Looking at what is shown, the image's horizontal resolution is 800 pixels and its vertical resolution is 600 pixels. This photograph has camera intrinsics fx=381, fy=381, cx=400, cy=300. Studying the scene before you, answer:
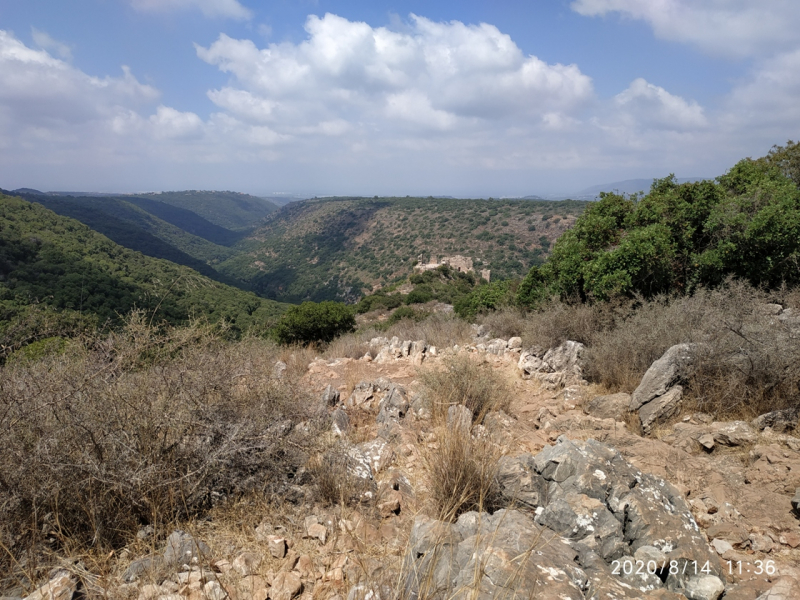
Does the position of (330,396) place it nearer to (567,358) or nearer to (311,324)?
(567,358)

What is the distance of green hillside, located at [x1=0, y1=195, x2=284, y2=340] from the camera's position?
18812 millimetres

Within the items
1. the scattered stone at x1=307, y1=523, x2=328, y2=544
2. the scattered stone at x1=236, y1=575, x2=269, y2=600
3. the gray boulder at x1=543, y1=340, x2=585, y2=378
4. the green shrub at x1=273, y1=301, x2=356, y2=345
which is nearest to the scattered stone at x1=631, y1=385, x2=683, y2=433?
the gray boulder at x1=543, y1=340, x2=585, y2=378

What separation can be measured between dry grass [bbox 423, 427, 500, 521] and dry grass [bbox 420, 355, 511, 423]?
4.24 feet

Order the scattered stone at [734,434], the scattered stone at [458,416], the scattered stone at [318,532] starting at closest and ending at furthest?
the scattered stone at [318,532], the scattered stone at [734,434], the scattered stone at [458,416]

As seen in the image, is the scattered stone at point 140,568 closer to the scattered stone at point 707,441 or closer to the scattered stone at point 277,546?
the scattered stone at point 277,546

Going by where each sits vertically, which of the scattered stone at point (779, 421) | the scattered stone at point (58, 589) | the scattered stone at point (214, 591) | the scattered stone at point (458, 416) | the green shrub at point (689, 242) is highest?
the green shrub at point (689, 242)

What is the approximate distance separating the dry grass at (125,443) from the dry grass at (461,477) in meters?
1.22

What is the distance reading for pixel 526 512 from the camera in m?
2.76

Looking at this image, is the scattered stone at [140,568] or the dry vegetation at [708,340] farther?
the dry vegetation at [708,340]

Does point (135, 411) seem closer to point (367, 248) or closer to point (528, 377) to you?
point (528, 377)

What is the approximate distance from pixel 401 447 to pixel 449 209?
79.0m

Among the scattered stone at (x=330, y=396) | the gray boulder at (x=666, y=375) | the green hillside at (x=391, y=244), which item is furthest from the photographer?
the green hillside at (x=391, y=244)

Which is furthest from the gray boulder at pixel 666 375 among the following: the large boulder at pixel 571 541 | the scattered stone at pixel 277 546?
the scattered stone at pixel 277 546

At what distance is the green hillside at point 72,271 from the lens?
18812 mm
